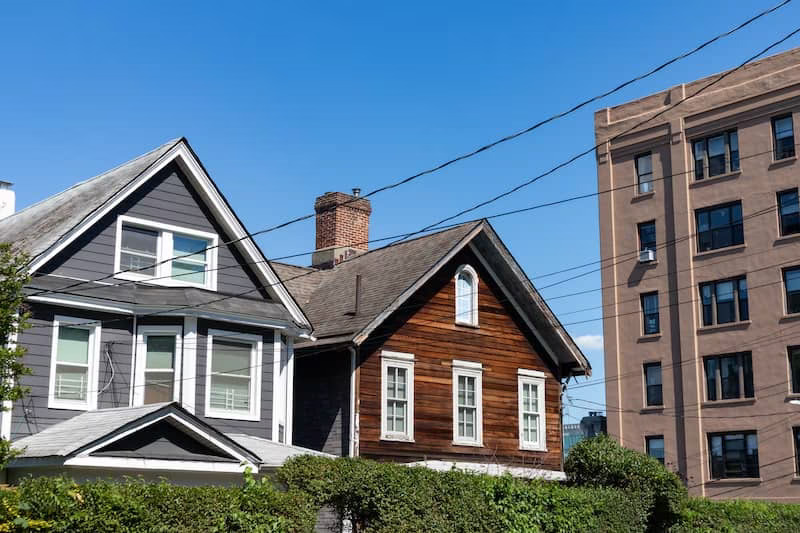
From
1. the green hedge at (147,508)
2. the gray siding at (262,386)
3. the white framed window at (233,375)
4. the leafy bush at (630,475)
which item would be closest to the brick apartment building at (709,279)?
the leafy bush at (630,475)

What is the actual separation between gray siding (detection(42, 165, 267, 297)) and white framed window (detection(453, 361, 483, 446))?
22.6ft

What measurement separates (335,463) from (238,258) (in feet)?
31.3

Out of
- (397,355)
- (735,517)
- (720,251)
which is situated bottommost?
(735,517)

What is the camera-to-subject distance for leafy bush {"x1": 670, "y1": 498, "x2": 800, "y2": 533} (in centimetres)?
2441

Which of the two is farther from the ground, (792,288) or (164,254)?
(792,288)

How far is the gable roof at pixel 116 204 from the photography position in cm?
2309

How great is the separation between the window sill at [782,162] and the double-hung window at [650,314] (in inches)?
327

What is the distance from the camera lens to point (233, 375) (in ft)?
81.3

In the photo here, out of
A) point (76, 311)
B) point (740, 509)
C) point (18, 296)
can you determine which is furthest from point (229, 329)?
point (740, 509)

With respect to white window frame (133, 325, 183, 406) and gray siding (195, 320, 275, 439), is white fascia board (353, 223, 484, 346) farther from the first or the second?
white window frame (133, 325, 183, 406)

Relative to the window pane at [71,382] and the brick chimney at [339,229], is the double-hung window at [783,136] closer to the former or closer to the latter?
the brick chimney at [339,229]

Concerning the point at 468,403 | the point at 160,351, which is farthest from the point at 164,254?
Answer: the point at 468,403

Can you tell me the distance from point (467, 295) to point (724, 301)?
67.4 feet

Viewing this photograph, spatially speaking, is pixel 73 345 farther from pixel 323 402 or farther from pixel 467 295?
pixel 467 295
